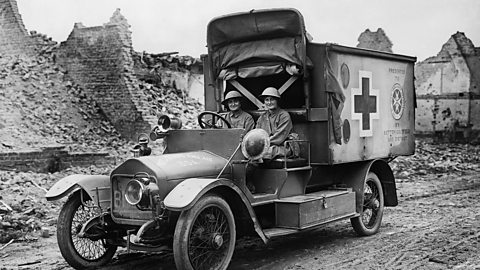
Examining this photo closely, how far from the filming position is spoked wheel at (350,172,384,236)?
352 inches

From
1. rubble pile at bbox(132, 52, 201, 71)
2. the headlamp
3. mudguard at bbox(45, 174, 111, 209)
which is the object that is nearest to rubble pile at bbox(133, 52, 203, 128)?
rubble pile at bbox(132, 52, 201, 71)

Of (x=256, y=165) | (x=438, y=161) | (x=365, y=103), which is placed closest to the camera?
(x=256, y=165)

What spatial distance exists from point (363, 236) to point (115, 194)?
12.6ft

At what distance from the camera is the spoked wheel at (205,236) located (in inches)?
228

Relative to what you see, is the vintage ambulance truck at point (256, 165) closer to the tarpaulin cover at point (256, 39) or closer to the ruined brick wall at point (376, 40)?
the tarpaulin cover at point (256, 39)

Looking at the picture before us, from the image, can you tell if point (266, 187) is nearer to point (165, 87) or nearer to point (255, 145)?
point (255, 145)

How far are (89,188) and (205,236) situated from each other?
4.90 feet

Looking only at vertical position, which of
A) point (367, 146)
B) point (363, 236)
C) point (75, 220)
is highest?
point (367, 146)

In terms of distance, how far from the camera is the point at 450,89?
86.8ft

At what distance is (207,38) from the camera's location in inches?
341

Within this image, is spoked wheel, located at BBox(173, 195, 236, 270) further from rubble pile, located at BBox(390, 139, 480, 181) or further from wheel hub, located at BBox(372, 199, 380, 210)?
rubble pile, located at BBox(390, 139, 480, 181)

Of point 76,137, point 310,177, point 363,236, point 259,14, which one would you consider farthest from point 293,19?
point 76,137

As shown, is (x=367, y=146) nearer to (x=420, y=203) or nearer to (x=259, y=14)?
(x=259, y=14)

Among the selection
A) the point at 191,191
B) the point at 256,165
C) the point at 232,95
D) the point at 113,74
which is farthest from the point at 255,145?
the point at 113,74
